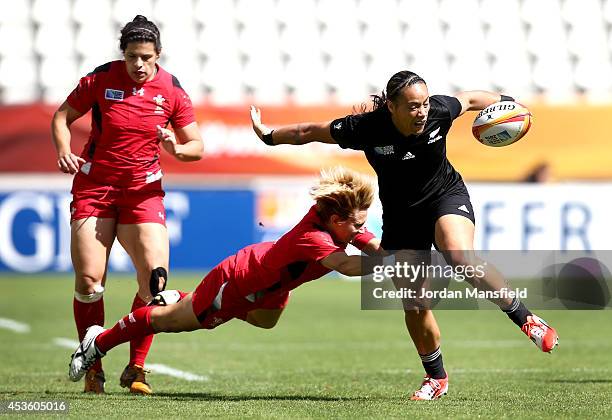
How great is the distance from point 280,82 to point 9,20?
4.81 m

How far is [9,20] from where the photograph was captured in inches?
774

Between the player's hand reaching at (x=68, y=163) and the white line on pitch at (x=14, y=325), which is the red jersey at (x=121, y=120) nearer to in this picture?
the player's hand reaching at (x=68, y=163)

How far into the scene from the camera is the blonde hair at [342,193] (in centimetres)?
670

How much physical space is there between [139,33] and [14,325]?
6439mm

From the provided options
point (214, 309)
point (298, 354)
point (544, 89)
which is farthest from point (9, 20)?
point (214, 309)

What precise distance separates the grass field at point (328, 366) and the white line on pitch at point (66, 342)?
0.09 meters

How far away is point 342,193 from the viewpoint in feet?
21.9

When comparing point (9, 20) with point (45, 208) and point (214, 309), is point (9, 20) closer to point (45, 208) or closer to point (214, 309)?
point (45, 208)

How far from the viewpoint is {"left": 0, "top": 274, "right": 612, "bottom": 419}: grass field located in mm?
6727

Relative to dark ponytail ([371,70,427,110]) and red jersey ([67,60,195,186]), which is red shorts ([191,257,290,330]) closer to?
red jersey ([67,60,195,186])

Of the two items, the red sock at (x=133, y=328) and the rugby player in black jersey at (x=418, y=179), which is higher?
the rugby player in black jersey at (x=418, y=179)

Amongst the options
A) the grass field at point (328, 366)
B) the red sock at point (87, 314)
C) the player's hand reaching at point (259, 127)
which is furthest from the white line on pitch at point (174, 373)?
the player's hand reaching at point (259, 127)

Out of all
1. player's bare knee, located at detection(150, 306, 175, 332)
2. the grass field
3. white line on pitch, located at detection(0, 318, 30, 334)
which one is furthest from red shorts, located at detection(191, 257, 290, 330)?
white line on pitch, located at detection(0, 318, 30, 334)

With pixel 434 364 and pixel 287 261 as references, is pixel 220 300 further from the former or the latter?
pixel 434 364
